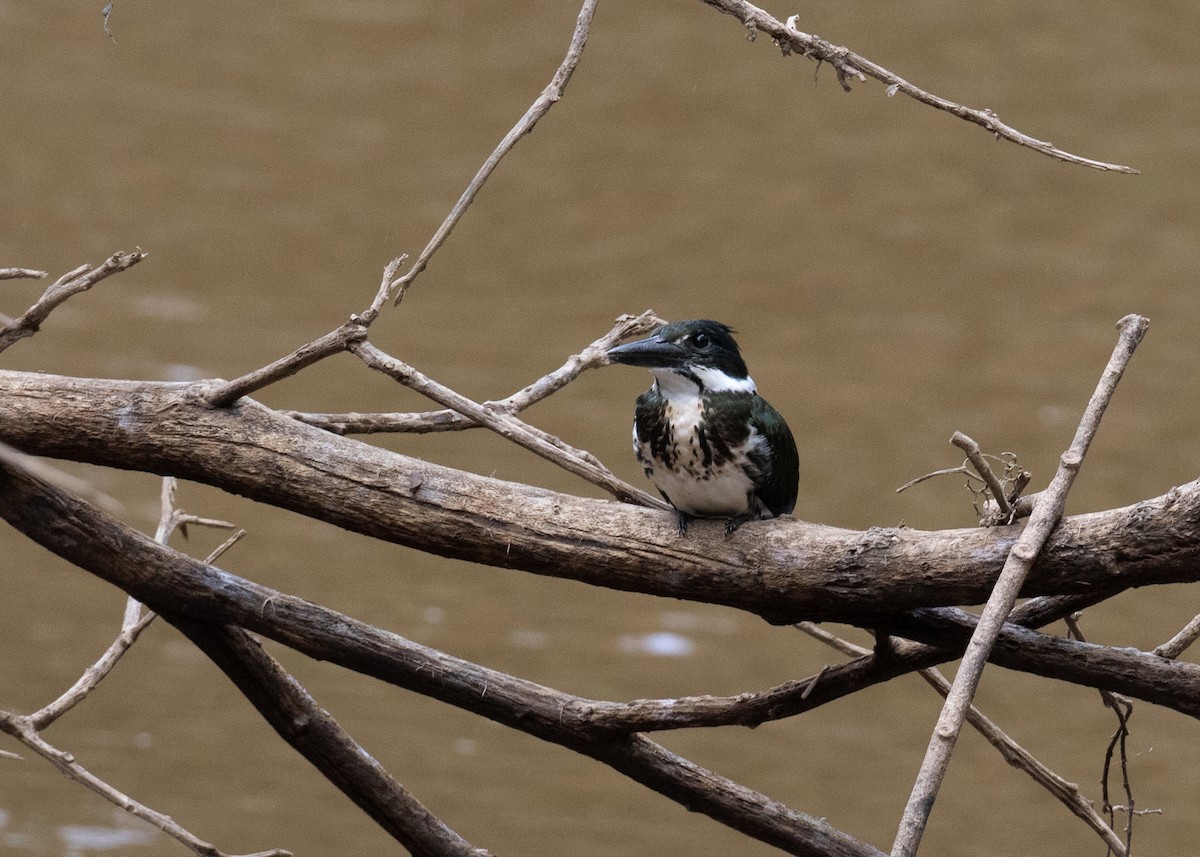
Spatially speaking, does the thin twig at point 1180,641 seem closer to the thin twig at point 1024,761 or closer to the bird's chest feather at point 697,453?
the thin twig at point 1024,761

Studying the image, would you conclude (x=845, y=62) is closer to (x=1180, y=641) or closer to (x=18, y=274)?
(x=1180, y=641)

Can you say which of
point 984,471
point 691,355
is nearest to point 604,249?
point 691,355

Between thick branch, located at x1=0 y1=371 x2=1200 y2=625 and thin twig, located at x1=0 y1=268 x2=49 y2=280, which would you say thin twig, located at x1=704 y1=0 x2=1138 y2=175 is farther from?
thin twig, located at x1=0 y1=268 x2=49 y2=280

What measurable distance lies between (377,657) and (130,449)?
333 mm

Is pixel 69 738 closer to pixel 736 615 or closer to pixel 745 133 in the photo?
pixel 736 615

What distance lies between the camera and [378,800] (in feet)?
6.29

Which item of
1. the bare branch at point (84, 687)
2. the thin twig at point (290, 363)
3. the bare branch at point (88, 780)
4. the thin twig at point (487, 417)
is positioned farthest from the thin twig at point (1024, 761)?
the bare branch at point (84, 687)

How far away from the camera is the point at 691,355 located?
1.92 metres

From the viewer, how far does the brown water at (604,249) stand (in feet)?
15.8

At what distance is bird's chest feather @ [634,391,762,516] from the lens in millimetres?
1793

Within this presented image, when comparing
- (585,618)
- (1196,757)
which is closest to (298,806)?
(585,618)

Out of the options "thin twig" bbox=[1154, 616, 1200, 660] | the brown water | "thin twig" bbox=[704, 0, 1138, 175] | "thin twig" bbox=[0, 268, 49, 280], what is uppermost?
the brown water

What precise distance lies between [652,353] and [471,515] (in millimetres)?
403

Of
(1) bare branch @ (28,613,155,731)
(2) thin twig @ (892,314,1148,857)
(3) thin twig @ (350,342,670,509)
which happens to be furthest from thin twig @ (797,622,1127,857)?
(1) bare branch @ (28,613,155,731)
